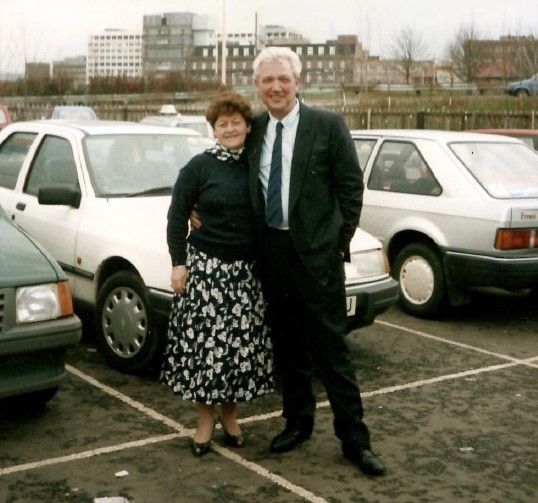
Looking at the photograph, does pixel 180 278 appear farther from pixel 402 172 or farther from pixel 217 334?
pixel 402 172

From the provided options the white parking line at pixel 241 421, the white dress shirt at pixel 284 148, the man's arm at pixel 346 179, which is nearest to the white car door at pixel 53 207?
the white parking line at pixel 241 421

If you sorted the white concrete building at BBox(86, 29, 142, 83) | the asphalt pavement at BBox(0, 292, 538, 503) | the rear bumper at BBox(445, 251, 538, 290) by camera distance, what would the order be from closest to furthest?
the asphalt pavement at BBox(0, 292, 538, 503) → the rear bumper at BBox(445, 251, 538, 290) → the white concrete building at BBox(86, 29, 142, 83)

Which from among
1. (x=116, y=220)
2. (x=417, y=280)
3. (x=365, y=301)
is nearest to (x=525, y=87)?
(x=417, y=280)

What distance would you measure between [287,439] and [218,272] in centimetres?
96

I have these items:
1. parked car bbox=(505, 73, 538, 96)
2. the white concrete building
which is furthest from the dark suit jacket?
the white concrete building

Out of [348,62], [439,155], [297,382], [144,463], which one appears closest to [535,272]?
[439,155]

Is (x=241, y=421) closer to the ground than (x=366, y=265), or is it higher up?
closer to the ground

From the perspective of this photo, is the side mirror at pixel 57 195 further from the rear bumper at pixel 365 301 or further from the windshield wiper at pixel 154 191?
the rear bumper at pixel 365 301

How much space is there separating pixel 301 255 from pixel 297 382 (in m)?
0.73

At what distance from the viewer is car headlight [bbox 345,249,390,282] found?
604 centimetres

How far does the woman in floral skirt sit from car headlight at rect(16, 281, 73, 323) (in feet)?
2.34

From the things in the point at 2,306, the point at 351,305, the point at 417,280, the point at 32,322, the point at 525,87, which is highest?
the point at 525,87

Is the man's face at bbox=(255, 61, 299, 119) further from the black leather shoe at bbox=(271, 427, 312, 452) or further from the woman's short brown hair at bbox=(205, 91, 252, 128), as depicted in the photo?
the black leather shoe at bbox=(271, 427, 312, 452)

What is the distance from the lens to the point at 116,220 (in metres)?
5.98
